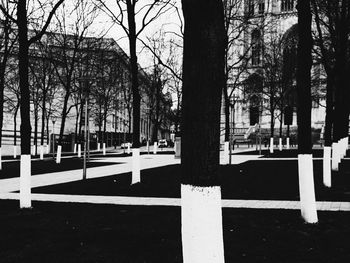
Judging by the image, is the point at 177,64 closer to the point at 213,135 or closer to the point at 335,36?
the point at 335,36

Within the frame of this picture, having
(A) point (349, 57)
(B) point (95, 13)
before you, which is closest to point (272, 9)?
(B) point (95, 13)

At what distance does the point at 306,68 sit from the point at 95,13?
1014 inches

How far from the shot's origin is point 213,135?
12.2 feet

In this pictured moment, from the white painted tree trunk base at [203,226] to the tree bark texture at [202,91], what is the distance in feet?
0.31

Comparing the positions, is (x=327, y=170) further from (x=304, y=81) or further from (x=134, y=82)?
(x=134, y=82)

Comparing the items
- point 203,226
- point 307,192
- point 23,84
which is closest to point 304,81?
point 307,192

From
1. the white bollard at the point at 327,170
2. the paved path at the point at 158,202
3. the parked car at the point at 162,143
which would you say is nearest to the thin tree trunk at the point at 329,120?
the white bollard at the point at 327,170

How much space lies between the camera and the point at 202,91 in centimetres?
373

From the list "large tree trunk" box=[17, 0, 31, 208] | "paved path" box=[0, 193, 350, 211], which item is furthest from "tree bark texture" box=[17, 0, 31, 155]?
"paved path" box=[0, 193, 350, 211]

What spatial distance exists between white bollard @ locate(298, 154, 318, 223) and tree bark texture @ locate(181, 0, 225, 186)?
5.11 metres

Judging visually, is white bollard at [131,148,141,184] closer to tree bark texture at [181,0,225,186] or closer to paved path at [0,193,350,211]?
paved path at [0,193,350,211]

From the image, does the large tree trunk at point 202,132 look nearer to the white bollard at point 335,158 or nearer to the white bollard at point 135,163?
the white bollard at point 135,163

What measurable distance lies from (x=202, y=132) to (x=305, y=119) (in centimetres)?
556

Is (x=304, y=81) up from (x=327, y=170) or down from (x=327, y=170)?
up
